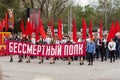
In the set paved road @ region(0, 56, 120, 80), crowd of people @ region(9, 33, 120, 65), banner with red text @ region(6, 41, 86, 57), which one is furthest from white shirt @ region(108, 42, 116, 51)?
paved road @ region(0, 56, 120, 80)

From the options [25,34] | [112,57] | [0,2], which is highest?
[0,2]

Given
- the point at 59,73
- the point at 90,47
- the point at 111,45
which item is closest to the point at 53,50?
the point at 90,47

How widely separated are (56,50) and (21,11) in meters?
33.5

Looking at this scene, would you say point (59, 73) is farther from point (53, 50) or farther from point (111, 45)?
point (111, 45)

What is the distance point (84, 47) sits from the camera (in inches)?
883

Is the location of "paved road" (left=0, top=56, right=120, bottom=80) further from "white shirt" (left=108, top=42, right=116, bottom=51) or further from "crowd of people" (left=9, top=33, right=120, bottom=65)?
"white shirt" (left=108, top=42, right=116, bottom=51)

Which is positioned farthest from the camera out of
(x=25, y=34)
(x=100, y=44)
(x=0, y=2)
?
(x=0, y=2)

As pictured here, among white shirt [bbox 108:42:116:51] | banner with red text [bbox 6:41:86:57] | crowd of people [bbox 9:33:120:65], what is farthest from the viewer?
white shirt [bbox 108:42:116:51]

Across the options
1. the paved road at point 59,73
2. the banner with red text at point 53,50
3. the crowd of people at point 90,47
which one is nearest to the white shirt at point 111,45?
the crowd of people at point 90,47

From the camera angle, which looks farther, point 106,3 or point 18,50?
point 106,3

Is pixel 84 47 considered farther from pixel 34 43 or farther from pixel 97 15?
pixel 97 15

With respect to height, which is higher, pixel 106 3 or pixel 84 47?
pixel 106 3

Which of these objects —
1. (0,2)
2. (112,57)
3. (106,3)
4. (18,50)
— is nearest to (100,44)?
(112,57)

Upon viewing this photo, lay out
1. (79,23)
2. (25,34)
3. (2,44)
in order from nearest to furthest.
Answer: (25,34)
(2,44)
(79,23)
